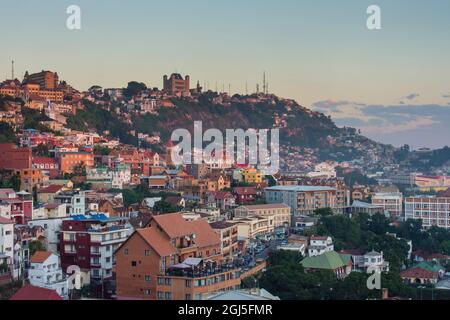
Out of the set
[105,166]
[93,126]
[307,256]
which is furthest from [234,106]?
[307,256]

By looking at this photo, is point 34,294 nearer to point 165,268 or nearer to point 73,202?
point 165,268

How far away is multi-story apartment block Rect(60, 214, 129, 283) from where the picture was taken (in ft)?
29.7

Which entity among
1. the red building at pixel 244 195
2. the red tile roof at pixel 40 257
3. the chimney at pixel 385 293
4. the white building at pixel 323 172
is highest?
the white building at pixel 323 172

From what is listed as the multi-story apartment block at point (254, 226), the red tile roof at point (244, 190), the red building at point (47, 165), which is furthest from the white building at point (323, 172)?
the red building at point (47, 165)

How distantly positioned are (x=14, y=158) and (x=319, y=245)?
6129mm

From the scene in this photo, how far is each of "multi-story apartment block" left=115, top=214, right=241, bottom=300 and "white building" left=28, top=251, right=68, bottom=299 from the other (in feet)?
2.21

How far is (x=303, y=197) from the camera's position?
55.5ft

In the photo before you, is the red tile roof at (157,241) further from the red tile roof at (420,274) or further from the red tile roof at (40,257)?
the red tile roof at (420,274)

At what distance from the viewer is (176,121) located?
106ft

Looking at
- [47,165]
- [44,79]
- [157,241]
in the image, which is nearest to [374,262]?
[157,241]

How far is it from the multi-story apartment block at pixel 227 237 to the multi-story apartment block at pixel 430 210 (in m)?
6.80

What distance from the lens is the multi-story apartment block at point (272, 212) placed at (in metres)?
14.4
